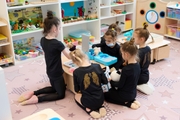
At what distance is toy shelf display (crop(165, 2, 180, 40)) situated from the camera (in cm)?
398

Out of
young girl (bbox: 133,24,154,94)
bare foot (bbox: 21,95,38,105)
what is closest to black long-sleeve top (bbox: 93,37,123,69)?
young girl (bbox: 133,24,154,94)

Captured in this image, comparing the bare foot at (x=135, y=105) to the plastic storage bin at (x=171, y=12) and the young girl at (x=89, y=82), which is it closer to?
the young girl at (x=89, y=82)

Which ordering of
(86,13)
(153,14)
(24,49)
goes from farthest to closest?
(153,14)
(86,13)
(24,49)

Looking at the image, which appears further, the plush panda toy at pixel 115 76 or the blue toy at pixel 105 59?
the blue toy at pixel 105 59

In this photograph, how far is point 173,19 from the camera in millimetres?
4211

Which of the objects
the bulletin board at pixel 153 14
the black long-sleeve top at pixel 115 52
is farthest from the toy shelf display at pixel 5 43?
the bulletin board at pixel 153 14

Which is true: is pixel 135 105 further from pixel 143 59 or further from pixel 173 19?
pixel 173 19

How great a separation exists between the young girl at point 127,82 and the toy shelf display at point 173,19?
224cm

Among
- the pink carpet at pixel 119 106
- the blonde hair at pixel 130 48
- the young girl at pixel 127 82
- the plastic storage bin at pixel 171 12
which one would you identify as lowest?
the pink carpet at pixel 119 106

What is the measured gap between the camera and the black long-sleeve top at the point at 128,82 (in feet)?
6.71

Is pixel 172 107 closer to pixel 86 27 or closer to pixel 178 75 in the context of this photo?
pixel 178 75

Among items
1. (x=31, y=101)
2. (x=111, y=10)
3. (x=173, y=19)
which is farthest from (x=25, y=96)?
(x=173, y=19)

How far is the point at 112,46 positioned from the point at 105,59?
217 mm

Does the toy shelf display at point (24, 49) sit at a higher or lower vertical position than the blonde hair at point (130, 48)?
lower
